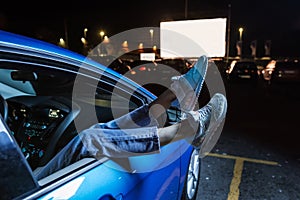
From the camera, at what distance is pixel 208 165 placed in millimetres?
3693

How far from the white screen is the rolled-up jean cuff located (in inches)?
705

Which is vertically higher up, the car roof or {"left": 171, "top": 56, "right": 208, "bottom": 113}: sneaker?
the car roof

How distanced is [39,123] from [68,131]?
30 cm

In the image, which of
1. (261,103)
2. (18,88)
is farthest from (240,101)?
(18,88)

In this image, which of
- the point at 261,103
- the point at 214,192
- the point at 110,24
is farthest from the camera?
the point at 110,24

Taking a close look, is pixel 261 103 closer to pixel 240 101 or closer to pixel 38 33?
pixel 240 101

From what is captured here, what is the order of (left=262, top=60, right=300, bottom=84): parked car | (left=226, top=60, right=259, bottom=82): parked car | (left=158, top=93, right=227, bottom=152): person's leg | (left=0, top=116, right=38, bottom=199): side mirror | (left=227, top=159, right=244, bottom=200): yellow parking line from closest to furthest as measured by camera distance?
1. (left=0, top=116, right=38, bottom=199): side mirror
2. (left=158, top=93, right=227, bottom=152): person's leg
3. (left=227, top=159, right=244, bottom=200): yellow parking line
4. (left=262, top=60, right=300, bottom=84): parked car
5. (left=226, top=60, right=259, bottom=82): parked car

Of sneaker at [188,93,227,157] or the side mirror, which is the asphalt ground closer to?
sneaker at [188,93,227,157]

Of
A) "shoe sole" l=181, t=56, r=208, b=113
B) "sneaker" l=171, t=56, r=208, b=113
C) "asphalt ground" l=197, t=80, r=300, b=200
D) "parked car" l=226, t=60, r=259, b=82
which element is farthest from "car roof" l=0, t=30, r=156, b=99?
"parked car" l=226, t=60, r=259, b=82

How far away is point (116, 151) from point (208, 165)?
8.92ft

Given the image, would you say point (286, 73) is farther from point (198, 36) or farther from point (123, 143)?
point (123, 143)

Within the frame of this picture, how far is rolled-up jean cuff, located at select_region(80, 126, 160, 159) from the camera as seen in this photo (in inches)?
48.7

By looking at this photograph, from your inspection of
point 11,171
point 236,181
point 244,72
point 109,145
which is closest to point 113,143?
point 109,145

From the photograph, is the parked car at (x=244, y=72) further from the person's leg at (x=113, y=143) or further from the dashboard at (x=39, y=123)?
the person's leg at (x=113, y=143)
